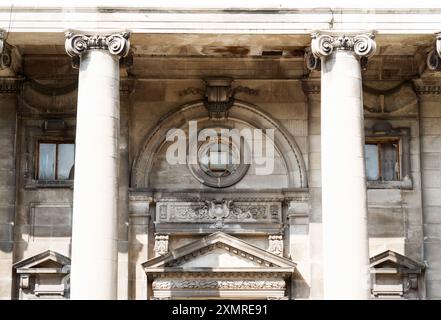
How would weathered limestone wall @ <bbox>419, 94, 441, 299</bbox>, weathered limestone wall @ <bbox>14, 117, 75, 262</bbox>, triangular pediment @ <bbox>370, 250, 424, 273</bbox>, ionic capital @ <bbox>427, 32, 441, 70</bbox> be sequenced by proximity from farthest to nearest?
weathered limestone wall @ <bbox>14, 117, 75, 262</bbox> < weathered limestone wall @ <bbox>419, 94, 441, 299</bbox> < triangular pediment @ <bbox>370, 250, 424, 273</bbox> < ionic capital @ <bbox>427, 32, 441, 70</bbox>

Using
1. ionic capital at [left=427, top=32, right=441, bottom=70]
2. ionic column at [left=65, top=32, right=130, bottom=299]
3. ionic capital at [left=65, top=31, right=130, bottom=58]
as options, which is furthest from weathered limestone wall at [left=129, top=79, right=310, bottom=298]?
ionic capital at [left=65, top=31, right=130, bottom=58]

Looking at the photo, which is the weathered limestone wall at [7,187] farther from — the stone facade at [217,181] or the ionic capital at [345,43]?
the ionic capital at [345,43]

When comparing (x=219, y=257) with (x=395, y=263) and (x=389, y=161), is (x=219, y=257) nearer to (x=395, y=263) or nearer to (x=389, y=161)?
(x=395, y=263)

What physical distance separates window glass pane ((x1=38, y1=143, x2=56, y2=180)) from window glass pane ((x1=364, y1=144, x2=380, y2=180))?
810cm

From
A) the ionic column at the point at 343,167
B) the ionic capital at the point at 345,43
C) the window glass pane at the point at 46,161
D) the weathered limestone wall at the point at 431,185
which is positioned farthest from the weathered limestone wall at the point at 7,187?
the weathered limestone wall at the point at 431,185

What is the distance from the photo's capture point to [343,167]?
24328mm

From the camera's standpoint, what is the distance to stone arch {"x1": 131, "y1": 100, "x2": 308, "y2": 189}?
2869 centimetres

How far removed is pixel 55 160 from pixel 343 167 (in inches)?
329

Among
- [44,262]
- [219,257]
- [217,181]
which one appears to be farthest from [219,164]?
[44,262]

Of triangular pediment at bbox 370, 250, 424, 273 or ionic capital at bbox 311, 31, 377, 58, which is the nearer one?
ionic capital at bbox 311, 31, 377, 58

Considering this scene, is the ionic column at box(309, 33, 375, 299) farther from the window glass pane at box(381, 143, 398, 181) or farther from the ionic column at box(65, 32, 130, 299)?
the ionic column at box(65, 32, 130, 299)

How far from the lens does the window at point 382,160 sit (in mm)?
28984
